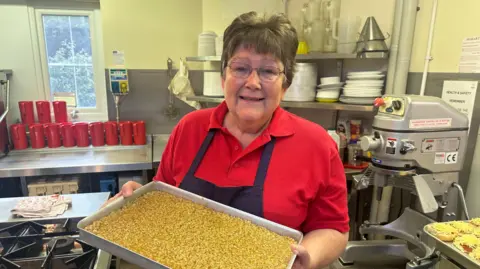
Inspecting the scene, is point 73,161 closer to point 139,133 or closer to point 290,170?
point 139,133

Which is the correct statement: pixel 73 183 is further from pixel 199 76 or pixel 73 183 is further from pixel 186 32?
pixel 186 32

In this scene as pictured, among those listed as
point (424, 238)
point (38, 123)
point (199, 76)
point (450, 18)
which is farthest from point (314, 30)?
point (38, 123)

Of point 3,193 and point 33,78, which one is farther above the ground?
point 33,78

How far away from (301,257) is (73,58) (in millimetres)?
3164

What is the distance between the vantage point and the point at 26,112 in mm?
2967

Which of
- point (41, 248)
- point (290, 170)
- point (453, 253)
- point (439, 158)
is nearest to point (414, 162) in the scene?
point (439, 158)

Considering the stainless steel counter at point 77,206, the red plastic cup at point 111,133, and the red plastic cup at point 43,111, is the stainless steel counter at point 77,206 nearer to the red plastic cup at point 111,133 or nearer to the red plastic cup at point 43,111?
the red plastic cup at point 111,133

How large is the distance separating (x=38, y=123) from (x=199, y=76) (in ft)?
5.17

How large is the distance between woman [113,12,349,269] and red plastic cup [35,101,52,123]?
2.39m

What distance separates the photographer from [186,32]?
123 inches

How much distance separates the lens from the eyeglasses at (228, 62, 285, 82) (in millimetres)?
1058

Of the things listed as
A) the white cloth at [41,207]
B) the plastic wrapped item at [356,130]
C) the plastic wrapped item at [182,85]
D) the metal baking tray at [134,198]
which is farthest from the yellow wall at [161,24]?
the metal baking tray at [134,198]

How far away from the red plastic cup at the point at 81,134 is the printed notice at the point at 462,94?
9.55ft

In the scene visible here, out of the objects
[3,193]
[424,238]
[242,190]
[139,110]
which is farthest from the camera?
[139,110]
